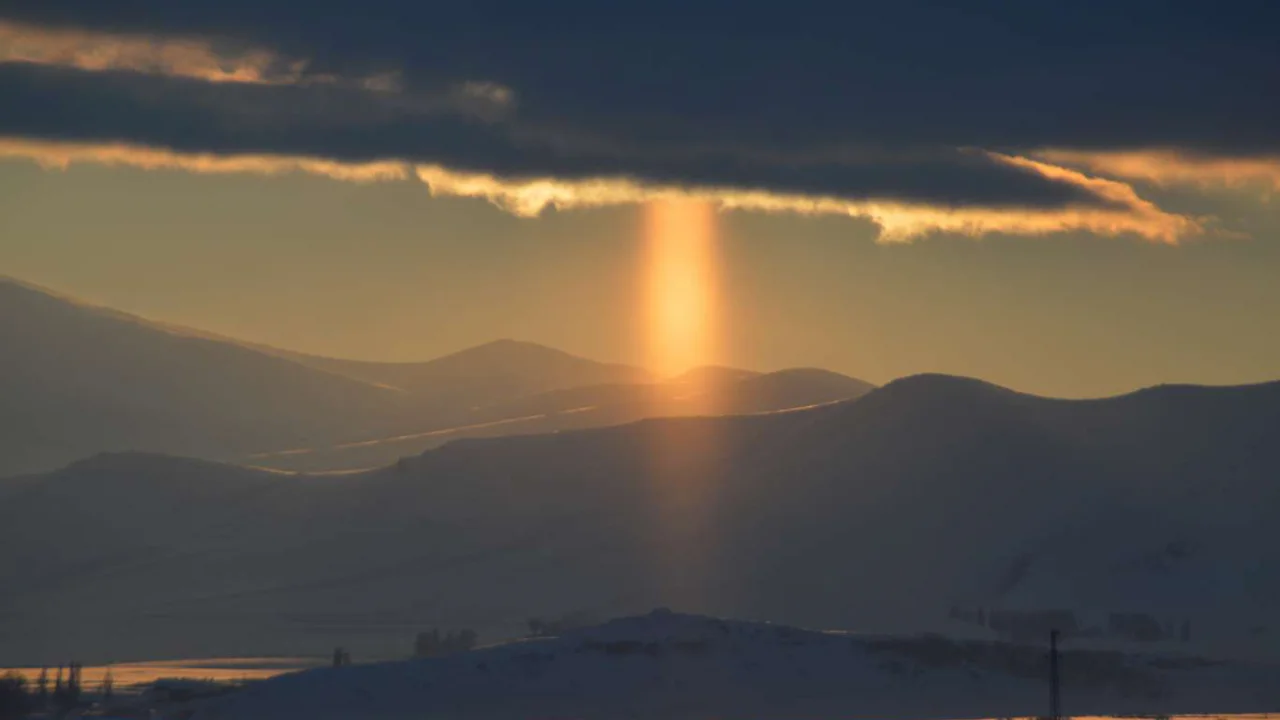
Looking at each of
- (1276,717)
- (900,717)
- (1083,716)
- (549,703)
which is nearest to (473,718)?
(549,703)

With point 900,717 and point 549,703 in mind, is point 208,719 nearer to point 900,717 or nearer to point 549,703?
point 549,703

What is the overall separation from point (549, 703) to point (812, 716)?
789 inches

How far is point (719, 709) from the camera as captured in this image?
7835 inches

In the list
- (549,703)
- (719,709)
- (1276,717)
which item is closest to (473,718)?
(549,703)

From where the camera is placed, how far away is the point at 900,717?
655 ft

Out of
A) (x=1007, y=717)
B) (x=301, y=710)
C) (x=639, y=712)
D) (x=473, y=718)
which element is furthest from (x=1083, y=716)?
(x=301, y=710)

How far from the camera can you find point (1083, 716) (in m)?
200

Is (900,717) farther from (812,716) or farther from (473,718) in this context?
(473,718)

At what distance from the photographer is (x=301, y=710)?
7643 inches

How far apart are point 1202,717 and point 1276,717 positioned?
5371 millimetres

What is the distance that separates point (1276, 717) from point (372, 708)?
66.3 meters

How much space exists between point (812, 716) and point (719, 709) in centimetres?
709

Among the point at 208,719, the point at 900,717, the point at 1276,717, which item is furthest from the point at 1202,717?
the point at 208,719

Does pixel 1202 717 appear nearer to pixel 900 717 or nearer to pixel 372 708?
pixel 900 717
